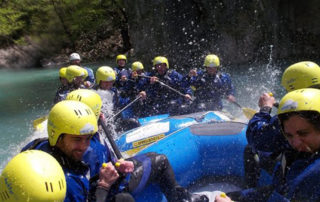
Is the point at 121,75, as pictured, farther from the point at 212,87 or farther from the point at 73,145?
the point at 73,145

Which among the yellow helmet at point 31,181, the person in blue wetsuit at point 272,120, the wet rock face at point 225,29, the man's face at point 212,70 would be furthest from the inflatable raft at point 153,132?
the wet rock face at point 225,29

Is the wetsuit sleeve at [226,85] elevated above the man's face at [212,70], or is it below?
below

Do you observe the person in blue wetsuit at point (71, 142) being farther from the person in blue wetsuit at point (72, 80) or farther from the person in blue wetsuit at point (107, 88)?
the person in blue wetsuit at point (72, 80)

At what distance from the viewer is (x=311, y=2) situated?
16.3 metres

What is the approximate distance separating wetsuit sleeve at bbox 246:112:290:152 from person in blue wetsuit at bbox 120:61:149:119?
4.18 metres

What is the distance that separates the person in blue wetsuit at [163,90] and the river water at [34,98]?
1.75 m

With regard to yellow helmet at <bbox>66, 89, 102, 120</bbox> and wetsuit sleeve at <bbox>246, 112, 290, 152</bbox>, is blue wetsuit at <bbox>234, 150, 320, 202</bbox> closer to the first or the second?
wetsuit sleeve at <bbox>246, 112, 290, 152</bbox>

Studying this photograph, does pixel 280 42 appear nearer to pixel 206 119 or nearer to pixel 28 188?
pixel 206 119

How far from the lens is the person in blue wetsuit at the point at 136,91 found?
646 centimetres

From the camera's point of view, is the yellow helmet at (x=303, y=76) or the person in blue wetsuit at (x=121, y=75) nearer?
the yellow helmet at (x=303, y=76)

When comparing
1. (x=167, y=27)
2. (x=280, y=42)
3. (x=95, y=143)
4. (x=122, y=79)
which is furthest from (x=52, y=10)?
(x=95, y=143)

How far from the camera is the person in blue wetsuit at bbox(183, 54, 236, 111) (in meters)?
5.75

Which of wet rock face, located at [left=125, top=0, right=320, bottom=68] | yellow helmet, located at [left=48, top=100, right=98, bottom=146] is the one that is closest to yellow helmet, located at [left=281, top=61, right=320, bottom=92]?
yellow helmet, located at [left=48, top=100, right=98, bottom=146]

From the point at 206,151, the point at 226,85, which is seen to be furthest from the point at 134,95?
the point at 206,151
